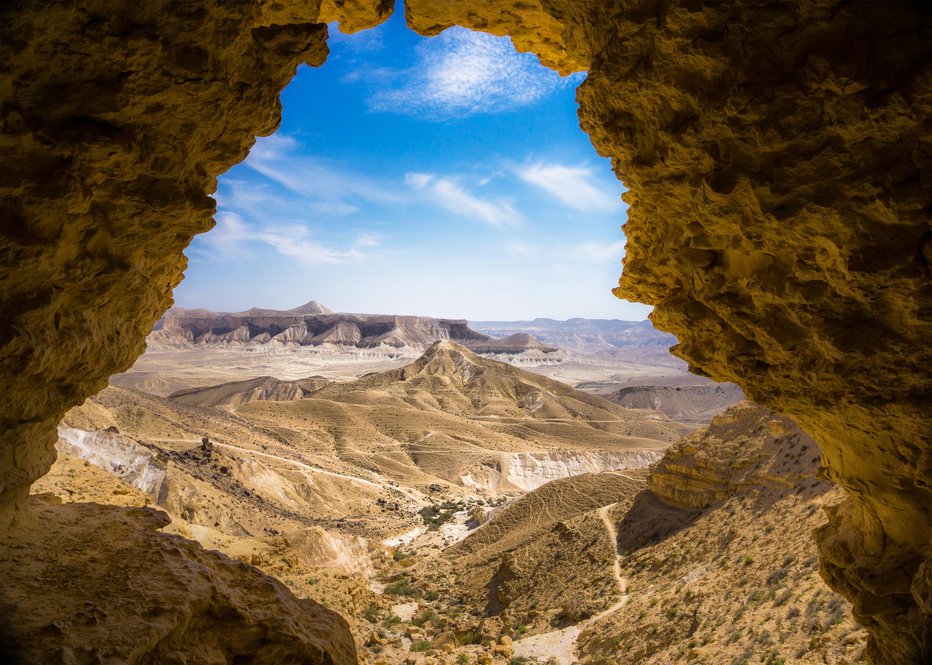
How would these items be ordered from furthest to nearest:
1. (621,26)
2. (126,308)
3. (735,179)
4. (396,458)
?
(396,458) → (126,308) → (621,26) → (735,179)

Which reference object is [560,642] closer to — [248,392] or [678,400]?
[248,392]

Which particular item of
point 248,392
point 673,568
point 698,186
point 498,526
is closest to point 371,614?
point 673,568

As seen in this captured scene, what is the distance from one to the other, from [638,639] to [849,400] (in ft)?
28.2

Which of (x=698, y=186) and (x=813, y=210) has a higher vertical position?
(x=698, y=186)

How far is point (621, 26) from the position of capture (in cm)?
464

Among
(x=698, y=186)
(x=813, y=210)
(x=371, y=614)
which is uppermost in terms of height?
(x=698, y=186)

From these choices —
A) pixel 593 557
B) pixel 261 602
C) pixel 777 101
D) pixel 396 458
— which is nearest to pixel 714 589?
pixel 593 557

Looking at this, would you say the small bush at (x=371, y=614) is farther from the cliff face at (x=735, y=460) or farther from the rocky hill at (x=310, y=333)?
the rocky hill at (x=310, y=333)

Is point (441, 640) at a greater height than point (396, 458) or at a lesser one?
greater

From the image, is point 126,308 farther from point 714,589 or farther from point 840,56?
point 714,589

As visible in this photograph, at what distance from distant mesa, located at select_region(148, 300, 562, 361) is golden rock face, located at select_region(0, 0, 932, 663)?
133736 millimetres

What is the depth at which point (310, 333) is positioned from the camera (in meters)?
149

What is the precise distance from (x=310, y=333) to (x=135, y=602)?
495 feet

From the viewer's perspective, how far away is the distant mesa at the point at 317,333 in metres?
143
